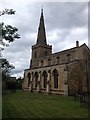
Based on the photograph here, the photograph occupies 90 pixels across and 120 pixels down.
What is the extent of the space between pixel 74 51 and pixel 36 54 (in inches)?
733

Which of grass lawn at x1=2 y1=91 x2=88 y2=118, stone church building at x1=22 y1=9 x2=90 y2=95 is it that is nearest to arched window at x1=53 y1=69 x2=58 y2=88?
stone church building at x1=22 y1=9 x2=90 y2=95

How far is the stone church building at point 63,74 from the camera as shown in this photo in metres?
35.5

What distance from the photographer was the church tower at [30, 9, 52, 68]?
187ft

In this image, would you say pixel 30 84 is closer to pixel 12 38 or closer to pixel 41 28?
pixel 41 28

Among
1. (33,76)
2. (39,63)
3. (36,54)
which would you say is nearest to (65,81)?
(33,76)

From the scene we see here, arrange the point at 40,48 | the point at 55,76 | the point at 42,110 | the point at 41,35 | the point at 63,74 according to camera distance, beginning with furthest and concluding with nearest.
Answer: the point at 41,35 → the point at 40,48 → the point at 55,76 → the point at 63,74 → the point at 42,110

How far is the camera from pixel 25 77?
177 ft

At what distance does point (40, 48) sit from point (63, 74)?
21.5 m

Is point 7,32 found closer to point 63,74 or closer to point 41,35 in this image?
point 63,74

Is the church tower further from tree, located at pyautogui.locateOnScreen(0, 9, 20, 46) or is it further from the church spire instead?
tree, located at pyautogui.locateOnScreen(0, 9, 20, 46)

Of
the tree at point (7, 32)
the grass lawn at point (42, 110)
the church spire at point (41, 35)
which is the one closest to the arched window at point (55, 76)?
the church spire at point (41, 35)

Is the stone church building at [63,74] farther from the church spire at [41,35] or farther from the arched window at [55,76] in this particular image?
the church spire at [41,35]

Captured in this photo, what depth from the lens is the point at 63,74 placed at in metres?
36.9

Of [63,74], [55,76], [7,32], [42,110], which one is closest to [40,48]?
[55,76]
